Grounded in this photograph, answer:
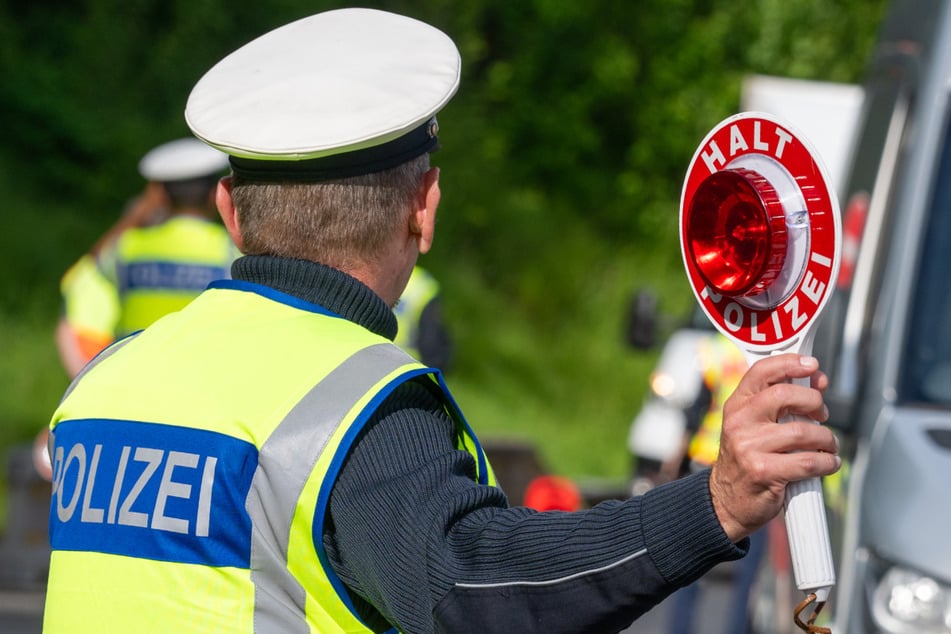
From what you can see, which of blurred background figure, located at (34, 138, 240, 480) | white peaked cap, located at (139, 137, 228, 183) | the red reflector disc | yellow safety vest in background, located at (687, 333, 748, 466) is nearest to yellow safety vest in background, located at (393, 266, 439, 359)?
blurred background figure, located at (34, 138, 240, 480)

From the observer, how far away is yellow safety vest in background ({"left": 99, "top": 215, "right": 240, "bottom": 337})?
6199 millimetres

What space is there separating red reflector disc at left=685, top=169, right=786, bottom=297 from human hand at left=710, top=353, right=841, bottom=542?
158mm

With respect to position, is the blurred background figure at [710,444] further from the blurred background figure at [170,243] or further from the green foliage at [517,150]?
the green foliage at [517,150]

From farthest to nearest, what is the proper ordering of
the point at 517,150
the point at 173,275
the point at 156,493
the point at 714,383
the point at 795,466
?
the point at 517,150, the point at 714,383, the point at 173,275, the point at 156,493, the point at 795,466

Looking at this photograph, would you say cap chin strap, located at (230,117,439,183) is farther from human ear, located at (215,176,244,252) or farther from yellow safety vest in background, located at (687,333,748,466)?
yellow safety vest in background, located at (687,333,748,466)

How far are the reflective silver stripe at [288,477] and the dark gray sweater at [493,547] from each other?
0.05 meters

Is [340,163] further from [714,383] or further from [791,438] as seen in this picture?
[714,383]

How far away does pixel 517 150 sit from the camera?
22.4m

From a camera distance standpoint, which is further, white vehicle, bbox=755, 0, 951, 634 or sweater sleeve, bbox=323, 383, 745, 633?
white vehicle, bbox=755, 0, 951, 634

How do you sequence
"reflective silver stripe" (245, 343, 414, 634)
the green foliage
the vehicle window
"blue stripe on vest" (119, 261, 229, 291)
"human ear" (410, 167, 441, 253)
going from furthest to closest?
the green foliage → "blue stripe on vest" (119, 261, 229, 291) → the vehicle window → "human ear" (410, 167, 441, 253) → "reflective silver stripe" (245, 343, 414, 634)

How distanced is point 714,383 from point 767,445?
16.9 feet

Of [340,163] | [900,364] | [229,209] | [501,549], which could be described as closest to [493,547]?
[501,549]

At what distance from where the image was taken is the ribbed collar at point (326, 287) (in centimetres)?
215

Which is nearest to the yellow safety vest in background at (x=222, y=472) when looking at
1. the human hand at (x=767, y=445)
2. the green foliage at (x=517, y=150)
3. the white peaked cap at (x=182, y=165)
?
the human hand at (x=767, y=445)
